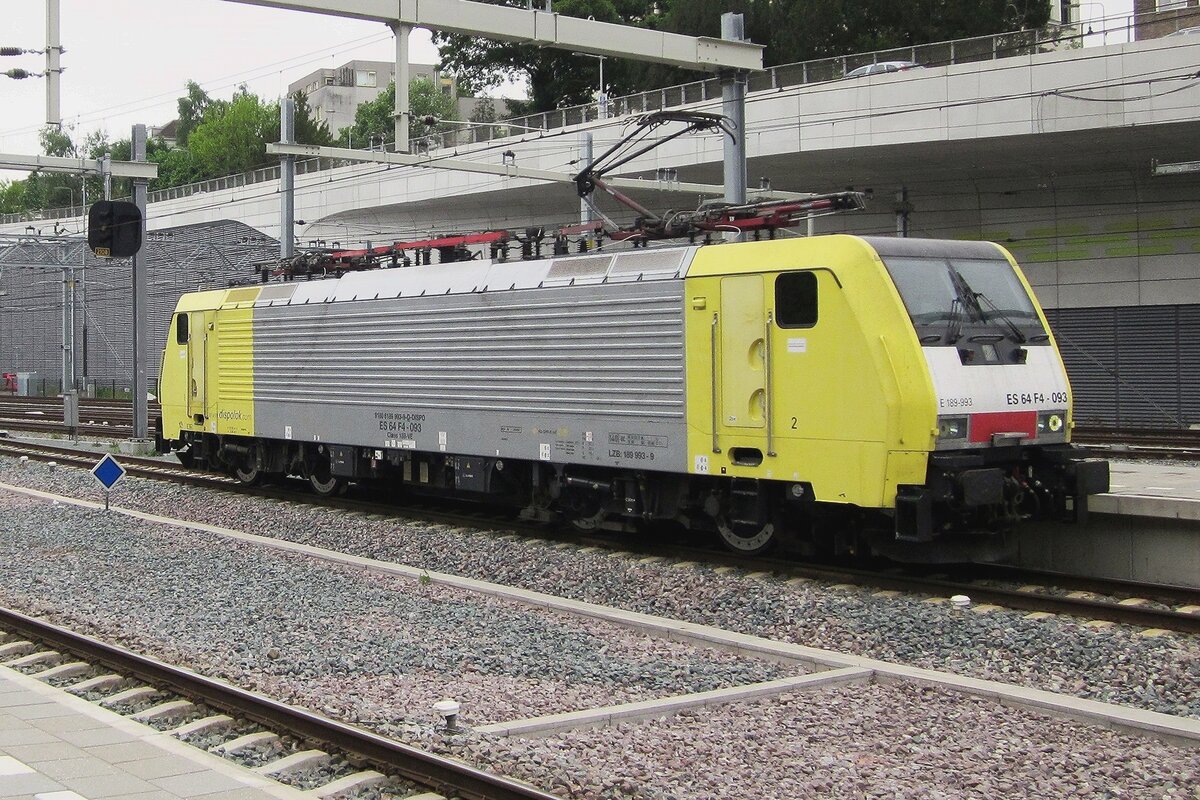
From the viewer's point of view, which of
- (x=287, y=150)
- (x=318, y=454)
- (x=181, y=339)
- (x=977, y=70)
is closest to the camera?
(x=318, y=454)

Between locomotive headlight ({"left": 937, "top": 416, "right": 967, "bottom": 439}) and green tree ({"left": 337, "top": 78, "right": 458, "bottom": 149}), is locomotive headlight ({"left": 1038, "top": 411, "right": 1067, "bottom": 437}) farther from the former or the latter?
green tree ({"left": 337, "top": 78, "right": 458, "bottom": 149})

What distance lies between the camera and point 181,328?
22391 millimetres

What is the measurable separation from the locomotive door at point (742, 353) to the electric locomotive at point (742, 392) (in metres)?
0.02

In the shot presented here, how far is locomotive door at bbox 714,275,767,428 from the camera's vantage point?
12336mm

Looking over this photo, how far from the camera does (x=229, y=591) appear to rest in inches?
473

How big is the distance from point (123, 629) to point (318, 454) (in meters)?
9.41

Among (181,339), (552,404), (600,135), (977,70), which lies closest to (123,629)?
(552,404)

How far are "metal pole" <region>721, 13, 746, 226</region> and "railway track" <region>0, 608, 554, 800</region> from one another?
9.96m

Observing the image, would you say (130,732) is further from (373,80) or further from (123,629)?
(373,80)

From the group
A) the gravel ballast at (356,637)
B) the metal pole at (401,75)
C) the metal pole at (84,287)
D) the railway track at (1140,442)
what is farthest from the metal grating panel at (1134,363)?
the metal pole at (84,287)

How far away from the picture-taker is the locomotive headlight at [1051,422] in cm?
1202

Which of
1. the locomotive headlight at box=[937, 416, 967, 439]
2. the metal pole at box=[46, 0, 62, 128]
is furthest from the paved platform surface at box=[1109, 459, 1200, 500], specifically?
the metal pole at box=[46, 0, 62, 128]

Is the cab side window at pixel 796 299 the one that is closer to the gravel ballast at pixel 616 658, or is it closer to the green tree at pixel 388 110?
the gravel ballast at pixel 616 658

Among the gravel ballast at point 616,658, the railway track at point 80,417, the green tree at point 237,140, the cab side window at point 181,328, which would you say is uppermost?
the green tree at point 237,140
